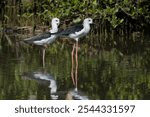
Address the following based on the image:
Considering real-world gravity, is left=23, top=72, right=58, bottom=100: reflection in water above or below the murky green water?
above

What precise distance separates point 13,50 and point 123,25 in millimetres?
4461

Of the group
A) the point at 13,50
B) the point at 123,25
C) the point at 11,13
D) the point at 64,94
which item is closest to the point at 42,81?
the point at 64,94

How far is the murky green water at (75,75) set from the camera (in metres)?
7.26

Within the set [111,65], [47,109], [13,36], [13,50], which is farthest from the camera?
[13,36]

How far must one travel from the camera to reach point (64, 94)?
7.19m

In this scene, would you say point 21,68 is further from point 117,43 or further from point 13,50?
point 117,43

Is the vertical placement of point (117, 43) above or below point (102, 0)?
below

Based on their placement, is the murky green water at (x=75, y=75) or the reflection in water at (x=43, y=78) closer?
the murky green water at (x=75, y=75)

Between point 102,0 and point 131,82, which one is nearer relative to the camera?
point 131,82

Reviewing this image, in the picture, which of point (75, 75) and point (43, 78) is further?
point (75, 75)

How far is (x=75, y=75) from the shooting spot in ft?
27.6

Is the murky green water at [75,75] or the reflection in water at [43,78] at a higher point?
the reflection in water at [43,78]

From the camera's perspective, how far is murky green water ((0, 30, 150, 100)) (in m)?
7.26

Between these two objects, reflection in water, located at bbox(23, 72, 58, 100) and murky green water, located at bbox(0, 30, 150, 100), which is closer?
murky green water, located at bbox(0, 30, 150, 100)
